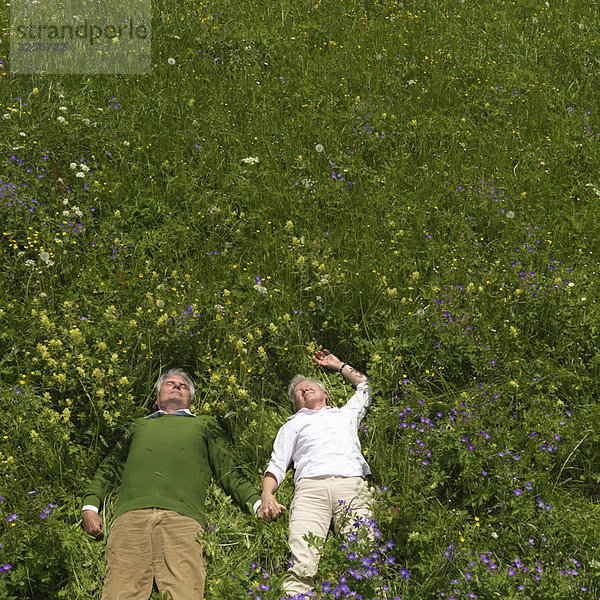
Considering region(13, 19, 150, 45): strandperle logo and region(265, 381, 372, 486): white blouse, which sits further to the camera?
region(13, 19, 150, 45): strandperle logo

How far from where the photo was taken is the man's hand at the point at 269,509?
494 cm

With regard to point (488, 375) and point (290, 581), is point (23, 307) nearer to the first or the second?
point (290, 581)

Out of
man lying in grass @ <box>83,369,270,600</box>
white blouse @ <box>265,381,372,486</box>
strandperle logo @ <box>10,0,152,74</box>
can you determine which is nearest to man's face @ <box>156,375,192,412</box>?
man lying in grass @ <box>83,369,270,600</box>

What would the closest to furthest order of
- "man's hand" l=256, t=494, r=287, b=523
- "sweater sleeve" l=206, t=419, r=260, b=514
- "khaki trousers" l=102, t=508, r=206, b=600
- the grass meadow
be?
"khaki trousers" l=102, t=508, r=206, b=600 → the grass meadow → "man's hand" l=256, t=494, r=287, b=523 → "sweater sleeve" l=206, t=419, r=260, b=514

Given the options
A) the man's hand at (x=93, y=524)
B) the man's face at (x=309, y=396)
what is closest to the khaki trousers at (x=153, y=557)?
the man's hand at (x=93, y=524)

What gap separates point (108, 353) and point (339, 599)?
2.66 m

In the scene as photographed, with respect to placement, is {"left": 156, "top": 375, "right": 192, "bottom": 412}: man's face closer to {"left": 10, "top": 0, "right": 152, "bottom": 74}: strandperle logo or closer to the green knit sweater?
the green knit sweater

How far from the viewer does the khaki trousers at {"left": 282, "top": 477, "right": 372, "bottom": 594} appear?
14.6 ft

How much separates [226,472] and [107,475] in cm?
94

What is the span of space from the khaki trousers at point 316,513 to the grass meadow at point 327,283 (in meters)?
0.18

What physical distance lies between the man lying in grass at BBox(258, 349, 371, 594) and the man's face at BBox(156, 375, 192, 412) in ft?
2.87

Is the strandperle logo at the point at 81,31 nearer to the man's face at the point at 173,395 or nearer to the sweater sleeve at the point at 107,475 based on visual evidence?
the man's face at the point at 173,395

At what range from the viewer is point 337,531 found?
480 centimetres

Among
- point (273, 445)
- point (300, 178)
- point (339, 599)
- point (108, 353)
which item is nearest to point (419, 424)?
point (273, 445)
